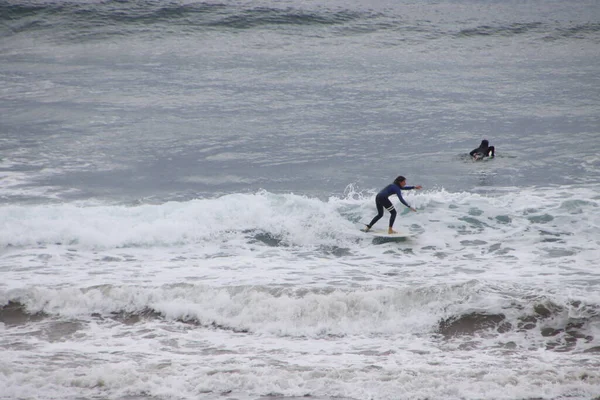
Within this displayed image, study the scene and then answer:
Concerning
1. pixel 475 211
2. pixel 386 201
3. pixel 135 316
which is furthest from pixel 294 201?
pixel 135 316

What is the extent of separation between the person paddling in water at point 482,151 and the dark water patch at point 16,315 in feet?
40.2

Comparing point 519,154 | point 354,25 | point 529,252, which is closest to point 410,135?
point 519,154

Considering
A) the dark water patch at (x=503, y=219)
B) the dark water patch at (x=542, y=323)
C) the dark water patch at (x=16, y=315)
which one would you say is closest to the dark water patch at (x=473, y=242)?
the dark water patch at (x=503, y=219)

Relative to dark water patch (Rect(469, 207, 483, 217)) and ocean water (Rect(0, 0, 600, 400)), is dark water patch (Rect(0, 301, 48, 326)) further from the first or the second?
dark water patch (Rect(469, 207, 483, 217))

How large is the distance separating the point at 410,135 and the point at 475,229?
21.5 ft

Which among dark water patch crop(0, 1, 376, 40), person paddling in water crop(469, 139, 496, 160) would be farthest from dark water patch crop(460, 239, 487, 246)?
dark water patch crop(0, 1, 376, 40)

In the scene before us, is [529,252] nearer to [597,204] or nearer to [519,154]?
[597,204]

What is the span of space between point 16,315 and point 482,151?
41.8ft

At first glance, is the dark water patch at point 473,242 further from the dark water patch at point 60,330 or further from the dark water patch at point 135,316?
the dark water patch at point 60,330

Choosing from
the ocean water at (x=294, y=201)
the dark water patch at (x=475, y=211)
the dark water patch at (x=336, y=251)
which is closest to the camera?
the ocean water at (x=294, y=201)

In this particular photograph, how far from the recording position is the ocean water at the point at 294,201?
8.88 meters

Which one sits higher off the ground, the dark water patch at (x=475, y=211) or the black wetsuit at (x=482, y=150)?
the black wetsuit at (x=482, y=150)

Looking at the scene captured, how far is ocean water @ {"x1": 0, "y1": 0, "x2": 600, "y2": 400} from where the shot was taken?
8.88m

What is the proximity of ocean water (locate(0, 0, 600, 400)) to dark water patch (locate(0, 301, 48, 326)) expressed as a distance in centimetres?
3
